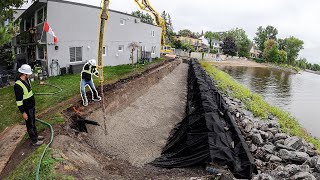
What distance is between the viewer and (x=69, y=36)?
18625mm

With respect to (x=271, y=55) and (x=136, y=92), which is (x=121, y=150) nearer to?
(x=136, y=92)

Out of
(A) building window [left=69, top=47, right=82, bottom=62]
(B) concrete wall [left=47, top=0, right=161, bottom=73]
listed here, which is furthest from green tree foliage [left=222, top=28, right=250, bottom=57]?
(A) building window [left=69, top=47, right=82, bottom=62]

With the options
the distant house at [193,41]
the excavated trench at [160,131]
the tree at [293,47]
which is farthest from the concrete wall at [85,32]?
the tree at [293,47]

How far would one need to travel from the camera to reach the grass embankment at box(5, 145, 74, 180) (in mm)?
5434

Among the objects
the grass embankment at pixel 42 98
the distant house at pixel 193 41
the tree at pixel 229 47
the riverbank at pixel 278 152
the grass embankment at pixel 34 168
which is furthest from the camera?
the distant house at pixel 193 41

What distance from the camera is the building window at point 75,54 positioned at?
19.3 m

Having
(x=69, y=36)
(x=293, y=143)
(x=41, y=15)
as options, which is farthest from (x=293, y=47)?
(x=293, y=143)

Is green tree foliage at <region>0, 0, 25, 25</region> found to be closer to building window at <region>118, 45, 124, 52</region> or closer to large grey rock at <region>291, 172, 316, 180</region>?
→ building window at <region>118, 45, 124, 52</region>

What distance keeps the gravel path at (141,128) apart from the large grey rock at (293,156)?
416 centimetres

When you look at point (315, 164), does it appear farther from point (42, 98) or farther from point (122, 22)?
point (122, 22)

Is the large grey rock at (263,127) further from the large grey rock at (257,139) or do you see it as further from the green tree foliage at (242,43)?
the green tree foliage at (242,43)

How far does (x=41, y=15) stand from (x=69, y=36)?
2.50m

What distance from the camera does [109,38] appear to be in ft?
76.9

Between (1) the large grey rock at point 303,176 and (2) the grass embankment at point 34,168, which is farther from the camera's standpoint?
(1) the large grey rock at point 303,176
